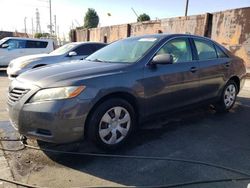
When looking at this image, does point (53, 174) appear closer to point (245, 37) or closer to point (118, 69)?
point (118, 69)

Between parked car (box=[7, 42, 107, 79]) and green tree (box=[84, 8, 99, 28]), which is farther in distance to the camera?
green tree (box=[84, 8, 99, 28])

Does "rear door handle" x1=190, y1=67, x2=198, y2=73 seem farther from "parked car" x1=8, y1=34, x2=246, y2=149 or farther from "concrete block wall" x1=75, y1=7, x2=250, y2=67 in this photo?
"concrete block wall" x1=75, y1=7, x2=250, y2=67

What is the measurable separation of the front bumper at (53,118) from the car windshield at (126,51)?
1246 mm

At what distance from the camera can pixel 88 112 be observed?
12.6ft

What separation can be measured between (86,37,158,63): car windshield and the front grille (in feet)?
4.78

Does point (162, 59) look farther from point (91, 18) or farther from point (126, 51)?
point (91, 18)

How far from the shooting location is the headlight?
369 centimetres

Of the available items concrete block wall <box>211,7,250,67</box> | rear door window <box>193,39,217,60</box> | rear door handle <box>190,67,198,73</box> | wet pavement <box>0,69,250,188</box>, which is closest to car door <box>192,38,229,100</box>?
rear door window <box>193,39,217,60</box>

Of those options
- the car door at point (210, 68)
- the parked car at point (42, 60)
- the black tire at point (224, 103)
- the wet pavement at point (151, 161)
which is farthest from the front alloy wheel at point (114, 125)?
the parked car at point (42, 60)

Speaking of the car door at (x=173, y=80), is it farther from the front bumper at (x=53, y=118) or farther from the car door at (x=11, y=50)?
the car door at (x=11, y=50)

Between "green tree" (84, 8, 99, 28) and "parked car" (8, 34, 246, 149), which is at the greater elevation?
"green tree" (84, 8, 99, 28)


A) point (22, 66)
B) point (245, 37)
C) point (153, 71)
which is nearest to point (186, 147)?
point (153, 71)

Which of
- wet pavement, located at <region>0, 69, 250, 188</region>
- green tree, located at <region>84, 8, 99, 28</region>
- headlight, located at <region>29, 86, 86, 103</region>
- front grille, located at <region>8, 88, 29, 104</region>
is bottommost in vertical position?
wet pavement, located at <region>0, 69, 250, 188</region>

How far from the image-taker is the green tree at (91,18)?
50438mm
